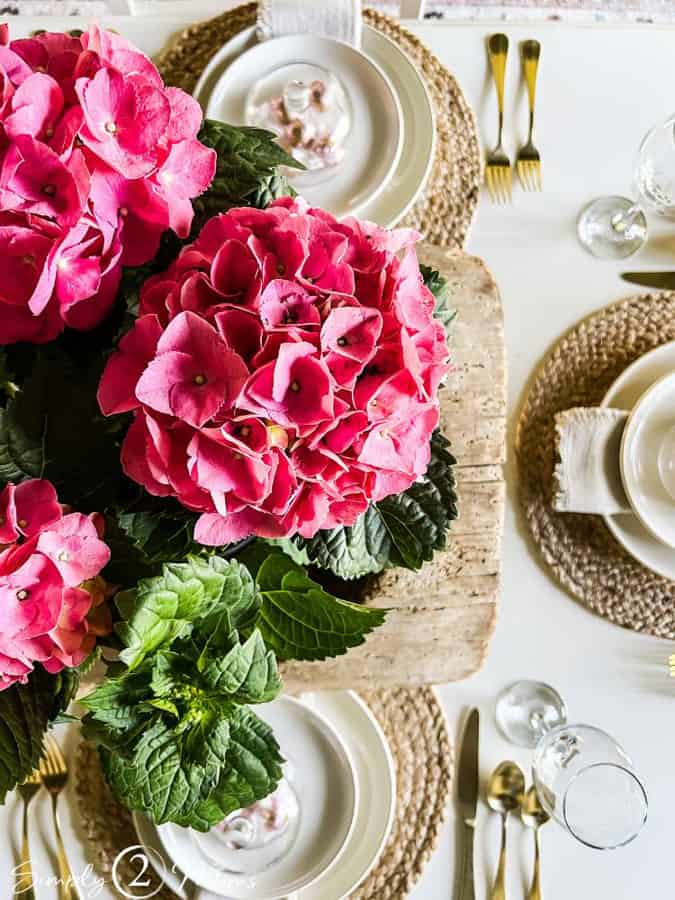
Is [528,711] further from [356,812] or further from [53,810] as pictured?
[53,810]

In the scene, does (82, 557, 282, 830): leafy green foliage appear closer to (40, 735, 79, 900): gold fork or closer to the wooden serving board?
the wooden serving board

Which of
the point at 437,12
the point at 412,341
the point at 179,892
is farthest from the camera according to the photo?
the point at 437,12

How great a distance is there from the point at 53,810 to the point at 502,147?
785 mm

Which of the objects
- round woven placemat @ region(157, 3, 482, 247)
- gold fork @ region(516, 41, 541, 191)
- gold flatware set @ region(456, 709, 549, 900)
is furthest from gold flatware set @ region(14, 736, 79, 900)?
gold fork @ region(516, 41, 541, 191)

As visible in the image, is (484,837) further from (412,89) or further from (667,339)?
(412,89)

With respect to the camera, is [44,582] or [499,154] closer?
[44,582]

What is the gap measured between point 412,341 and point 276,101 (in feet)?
1.63

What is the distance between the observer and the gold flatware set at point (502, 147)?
2.89 feet

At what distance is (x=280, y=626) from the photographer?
57 centimetres

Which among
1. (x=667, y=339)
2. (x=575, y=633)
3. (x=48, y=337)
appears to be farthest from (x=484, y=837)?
(x=48, y=337)

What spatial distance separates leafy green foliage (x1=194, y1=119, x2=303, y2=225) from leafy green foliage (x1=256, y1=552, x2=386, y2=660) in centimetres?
22

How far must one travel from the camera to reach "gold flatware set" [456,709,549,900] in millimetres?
825

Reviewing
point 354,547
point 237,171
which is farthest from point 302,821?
point 237,171

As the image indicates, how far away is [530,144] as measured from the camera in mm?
889
